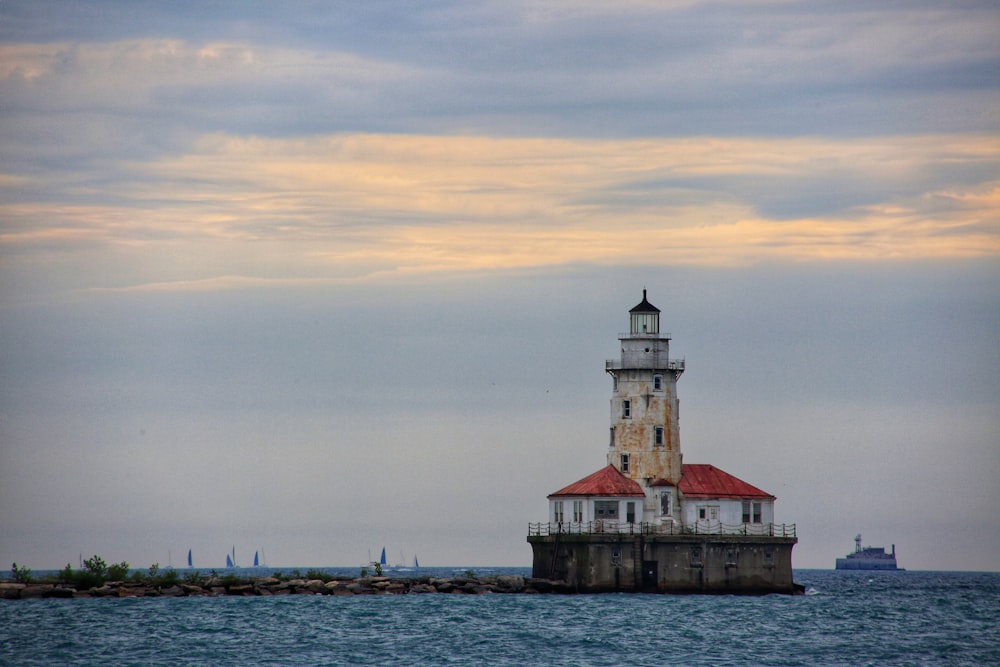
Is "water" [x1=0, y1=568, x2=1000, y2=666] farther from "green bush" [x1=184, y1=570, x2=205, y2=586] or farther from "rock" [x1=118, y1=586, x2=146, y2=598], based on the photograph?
"green bush" [x1=184, y1=570, x2=205, y2=586]


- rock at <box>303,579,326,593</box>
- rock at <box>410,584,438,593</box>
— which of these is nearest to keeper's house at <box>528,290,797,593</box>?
rock at <box>410,584,438,593</box>

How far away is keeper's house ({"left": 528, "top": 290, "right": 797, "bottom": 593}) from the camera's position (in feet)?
268

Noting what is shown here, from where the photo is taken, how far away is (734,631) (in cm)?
6575

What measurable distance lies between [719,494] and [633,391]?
22.2 feet

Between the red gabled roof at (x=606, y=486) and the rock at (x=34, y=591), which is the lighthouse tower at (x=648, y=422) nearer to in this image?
the red gabled roof at (x=606, y=486)

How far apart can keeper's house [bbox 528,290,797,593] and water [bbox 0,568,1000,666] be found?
1309 millimetres

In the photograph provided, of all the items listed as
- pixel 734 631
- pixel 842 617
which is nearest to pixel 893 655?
pixel 734 631

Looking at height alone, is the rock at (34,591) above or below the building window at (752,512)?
below

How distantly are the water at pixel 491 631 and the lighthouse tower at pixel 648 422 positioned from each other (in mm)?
5829

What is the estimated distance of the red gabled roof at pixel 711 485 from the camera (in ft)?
276

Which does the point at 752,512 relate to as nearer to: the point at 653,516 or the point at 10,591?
the point at 653,516

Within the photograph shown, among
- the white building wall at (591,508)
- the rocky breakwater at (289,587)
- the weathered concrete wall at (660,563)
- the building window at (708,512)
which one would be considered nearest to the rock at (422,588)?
the rocky breakwater at (289,587)

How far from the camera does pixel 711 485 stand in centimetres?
8494

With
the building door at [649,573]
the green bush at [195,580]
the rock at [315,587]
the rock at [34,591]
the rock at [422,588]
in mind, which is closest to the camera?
the rock at [34,591]
